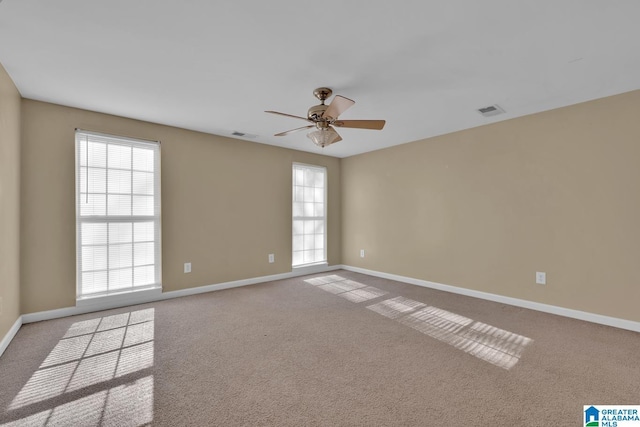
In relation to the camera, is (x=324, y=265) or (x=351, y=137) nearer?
(x=351, y=137)

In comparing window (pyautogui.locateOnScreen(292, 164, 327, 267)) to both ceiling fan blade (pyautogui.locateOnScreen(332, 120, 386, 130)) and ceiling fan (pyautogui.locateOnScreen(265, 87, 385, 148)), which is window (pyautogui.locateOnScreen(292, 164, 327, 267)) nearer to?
ceiling fan (pyautogui.locateOnScreen(265, 87, 385, 148))

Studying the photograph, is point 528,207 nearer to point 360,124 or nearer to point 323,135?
point 360,124

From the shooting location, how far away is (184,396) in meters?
1.82

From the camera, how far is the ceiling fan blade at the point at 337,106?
2.27m

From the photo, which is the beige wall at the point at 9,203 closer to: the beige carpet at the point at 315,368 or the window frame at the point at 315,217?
the beige carpet at the point at 315,368

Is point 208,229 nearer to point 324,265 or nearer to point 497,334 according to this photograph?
point 324,265

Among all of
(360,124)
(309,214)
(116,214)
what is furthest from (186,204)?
(360,124)

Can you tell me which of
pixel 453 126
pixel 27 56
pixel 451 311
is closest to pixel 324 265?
pixel 451 311

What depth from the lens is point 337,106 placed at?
242 cm

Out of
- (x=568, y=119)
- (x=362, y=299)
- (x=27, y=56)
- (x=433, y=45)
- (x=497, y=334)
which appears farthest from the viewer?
(x=362, y=299)

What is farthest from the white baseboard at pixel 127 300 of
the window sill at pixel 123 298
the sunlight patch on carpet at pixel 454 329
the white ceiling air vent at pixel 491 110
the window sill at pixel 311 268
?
the white ceiling air vent at pixel 491 110

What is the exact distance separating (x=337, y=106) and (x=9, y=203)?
9.78 feet

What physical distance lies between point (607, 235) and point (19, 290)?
586cm

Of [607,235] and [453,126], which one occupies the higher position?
[453,126]
